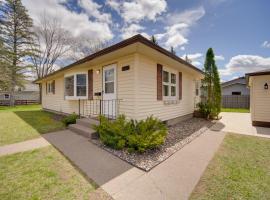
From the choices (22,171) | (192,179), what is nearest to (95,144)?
(22,171)

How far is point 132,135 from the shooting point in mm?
3959

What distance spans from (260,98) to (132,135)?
722cm

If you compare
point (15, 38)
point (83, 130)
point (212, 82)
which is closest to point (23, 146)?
point (83, 130)

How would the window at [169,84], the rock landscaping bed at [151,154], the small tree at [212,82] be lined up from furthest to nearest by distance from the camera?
the small tree at [212,82] < the window at [169,84] < the rock landscaping bed at [151,154]

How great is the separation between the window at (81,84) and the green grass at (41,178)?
13.8ft

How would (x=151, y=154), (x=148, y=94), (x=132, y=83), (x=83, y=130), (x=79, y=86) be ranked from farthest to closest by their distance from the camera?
(x=79, y=86)
(x=148, y=94)
(x=83, y=130)
(x=132, y=83)
(x=151, y=154)

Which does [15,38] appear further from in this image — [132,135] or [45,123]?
[132,135]

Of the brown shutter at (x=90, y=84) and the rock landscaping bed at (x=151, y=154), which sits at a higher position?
the brown shutter at (x=90, y=84)

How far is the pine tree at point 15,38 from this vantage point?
728 inches

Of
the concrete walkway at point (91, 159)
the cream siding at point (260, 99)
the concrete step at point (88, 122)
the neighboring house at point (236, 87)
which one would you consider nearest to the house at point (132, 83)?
the concrete step at point (88, 122)

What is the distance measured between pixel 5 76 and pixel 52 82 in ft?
37.2

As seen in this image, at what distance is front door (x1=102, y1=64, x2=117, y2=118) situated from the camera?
6.03m

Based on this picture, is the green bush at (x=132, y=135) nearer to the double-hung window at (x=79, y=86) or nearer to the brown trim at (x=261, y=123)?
the double-hung window at (x=79, y=86)

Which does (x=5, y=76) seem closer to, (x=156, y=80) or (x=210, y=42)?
(x=156, y=80)
